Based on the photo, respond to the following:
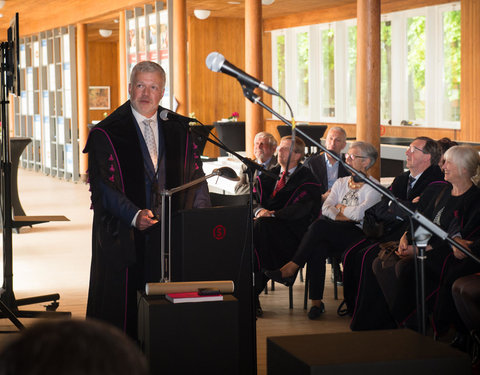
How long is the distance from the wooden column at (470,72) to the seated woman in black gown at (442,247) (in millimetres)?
7737

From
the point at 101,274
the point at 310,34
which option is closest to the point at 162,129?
the point at 101,274

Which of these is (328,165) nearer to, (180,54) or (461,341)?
(461,341)

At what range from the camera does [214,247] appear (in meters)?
3.73

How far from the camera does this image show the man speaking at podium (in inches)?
141

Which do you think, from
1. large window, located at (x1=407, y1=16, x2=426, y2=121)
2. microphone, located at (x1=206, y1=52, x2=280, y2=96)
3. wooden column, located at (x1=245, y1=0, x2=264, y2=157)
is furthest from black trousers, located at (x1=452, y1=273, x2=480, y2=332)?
large window, located at (x1=407, y1=16, x2=426, y2=121)

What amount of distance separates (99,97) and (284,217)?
18575mm

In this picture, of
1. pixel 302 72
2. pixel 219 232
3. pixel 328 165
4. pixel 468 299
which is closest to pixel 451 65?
pixel 302 72

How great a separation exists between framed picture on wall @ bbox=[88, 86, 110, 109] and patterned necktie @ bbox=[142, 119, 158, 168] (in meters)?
19.8

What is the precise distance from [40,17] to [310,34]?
5911 mm

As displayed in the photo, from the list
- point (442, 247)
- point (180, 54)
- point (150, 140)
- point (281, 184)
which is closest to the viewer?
point (150, 140)

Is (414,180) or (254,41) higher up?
(254,41)

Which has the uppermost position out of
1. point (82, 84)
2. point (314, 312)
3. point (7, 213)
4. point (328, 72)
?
point (328, 72)

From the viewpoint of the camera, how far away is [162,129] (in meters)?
3.71

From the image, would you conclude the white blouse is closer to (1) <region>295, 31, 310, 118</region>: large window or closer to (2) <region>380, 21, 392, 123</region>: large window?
(2) <region>380, 21, 392, 123</region>: large window
